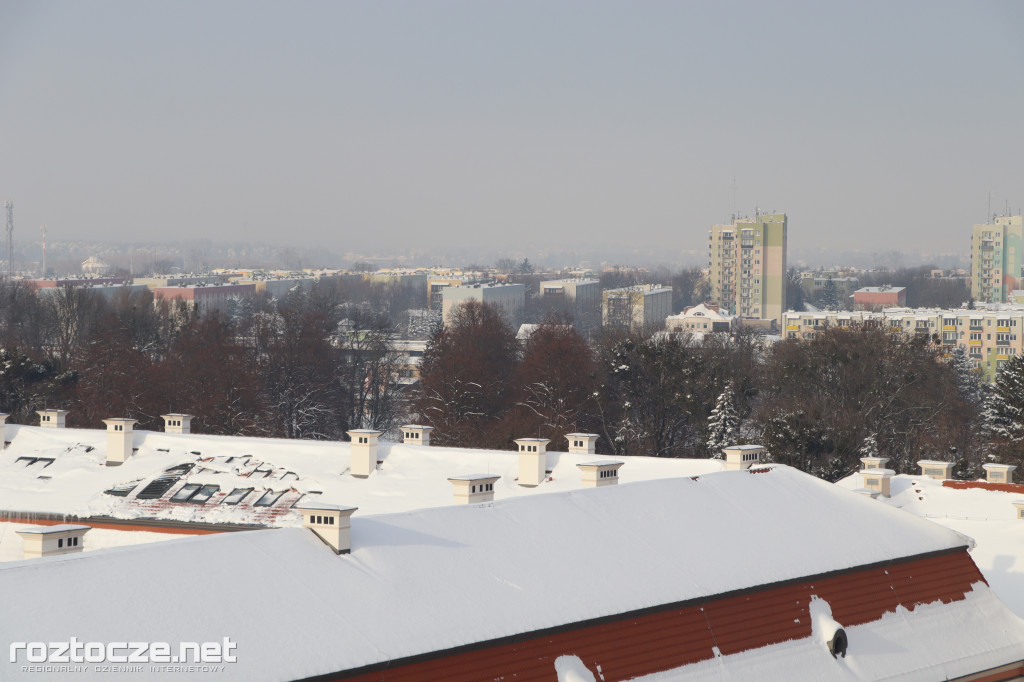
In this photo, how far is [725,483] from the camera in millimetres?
21141

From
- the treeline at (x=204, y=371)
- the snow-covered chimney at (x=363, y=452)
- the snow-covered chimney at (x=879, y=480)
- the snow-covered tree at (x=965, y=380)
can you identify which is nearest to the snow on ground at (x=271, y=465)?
the snow-covered chimney at (x=363, y=452)

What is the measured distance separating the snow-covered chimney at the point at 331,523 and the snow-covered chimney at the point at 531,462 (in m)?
13.7

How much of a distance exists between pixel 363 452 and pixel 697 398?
1232 inches

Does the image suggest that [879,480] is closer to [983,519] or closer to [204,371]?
[983,519]

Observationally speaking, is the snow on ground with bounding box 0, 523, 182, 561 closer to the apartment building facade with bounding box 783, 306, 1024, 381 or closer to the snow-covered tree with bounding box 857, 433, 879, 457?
the snow-covered tree with bounding box 857, 433, 879, 457

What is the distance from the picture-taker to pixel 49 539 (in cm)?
1719

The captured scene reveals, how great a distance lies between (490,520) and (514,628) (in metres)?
2.76

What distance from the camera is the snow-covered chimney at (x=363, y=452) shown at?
30859 millimetres

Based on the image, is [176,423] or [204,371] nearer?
[176,423]

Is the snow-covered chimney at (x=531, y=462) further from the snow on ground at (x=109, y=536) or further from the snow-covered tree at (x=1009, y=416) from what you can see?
the snow-covered tree at (x=1009, y=416)

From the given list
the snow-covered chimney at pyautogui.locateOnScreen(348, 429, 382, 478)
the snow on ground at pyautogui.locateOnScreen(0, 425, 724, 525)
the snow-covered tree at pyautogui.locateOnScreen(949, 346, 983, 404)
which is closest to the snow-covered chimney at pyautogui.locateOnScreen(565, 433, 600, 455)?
the snow on ground at pyautogui.locateOnScreen(0, 425, 724, 525)

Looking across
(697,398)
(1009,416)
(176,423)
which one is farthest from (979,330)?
(176,423)

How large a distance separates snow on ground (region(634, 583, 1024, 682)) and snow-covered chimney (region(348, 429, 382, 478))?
15.0 metres

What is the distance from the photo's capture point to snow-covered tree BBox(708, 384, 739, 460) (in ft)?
190
